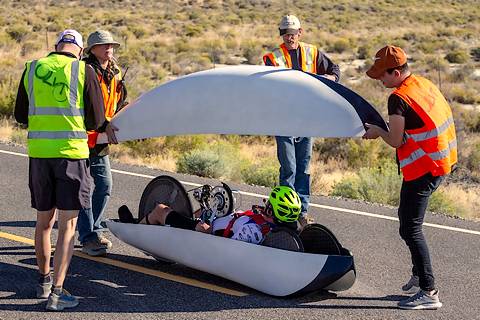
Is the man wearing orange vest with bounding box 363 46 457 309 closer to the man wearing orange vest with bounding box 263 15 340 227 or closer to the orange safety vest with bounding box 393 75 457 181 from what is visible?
the orange safety vest with bounding box 393 75 457 181

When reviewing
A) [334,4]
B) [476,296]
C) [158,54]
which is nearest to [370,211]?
[476,296]

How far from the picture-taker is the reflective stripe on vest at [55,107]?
20.5ft

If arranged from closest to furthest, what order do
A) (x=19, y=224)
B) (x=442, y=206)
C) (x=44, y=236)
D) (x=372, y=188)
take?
(x=44, y=236)
(x=19, y=224)
(x=442, y=206)
(x=372, y=188)

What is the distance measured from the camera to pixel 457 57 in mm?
38219

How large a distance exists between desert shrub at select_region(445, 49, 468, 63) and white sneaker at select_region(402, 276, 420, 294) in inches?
1271

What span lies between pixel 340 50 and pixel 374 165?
27882 mm

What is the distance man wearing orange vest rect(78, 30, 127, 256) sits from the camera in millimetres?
7809

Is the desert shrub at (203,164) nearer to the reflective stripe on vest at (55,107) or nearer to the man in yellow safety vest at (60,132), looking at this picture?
the man in yellow safety vest at (60,132)

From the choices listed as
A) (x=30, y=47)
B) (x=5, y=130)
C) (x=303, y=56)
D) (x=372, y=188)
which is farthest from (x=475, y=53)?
(x=303, y=56)

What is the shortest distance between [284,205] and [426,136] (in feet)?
4.18

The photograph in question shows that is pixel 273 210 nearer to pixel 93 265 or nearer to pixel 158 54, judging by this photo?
pixel 93 265

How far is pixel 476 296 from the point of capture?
7.26m

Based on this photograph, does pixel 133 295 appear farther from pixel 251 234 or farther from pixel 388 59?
pixel 388 59

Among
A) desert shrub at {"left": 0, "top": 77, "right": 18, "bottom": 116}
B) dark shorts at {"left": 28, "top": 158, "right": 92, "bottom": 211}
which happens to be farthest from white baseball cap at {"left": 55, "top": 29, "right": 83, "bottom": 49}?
desert shrub at {"left": 0, "top": 77, "right": 18, "bottom": 116}
